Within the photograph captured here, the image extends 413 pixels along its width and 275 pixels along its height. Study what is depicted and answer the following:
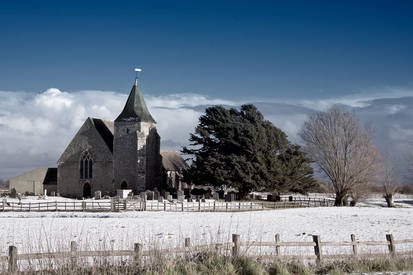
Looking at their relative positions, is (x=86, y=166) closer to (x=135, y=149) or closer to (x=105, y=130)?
(x=105, y=130)

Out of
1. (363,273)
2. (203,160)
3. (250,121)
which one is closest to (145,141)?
(203,160)

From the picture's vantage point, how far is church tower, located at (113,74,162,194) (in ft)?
199

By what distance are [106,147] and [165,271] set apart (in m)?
52.8

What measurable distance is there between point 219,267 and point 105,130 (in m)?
56.2

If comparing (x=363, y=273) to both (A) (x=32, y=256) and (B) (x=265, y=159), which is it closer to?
(A) (x=32, y=256)

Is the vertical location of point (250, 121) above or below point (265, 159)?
above

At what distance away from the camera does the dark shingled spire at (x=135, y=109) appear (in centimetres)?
6212

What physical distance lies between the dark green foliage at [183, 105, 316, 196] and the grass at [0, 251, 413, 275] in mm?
39424

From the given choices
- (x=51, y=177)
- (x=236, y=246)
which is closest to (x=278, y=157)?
(x=51, y=177)

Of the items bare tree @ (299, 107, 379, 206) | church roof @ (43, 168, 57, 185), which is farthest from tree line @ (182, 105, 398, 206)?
church roof @ (43, 168, 57, 185)

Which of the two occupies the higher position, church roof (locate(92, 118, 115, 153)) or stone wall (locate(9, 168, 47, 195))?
church roof (locate(92, 118, 115, 153))

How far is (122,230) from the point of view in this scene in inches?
930

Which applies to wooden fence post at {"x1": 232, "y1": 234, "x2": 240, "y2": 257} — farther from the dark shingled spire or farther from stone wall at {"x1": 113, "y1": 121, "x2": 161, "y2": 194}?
the dark shingled spire

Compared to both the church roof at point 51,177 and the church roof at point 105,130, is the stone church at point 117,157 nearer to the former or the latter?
the church roof at point 105,130
